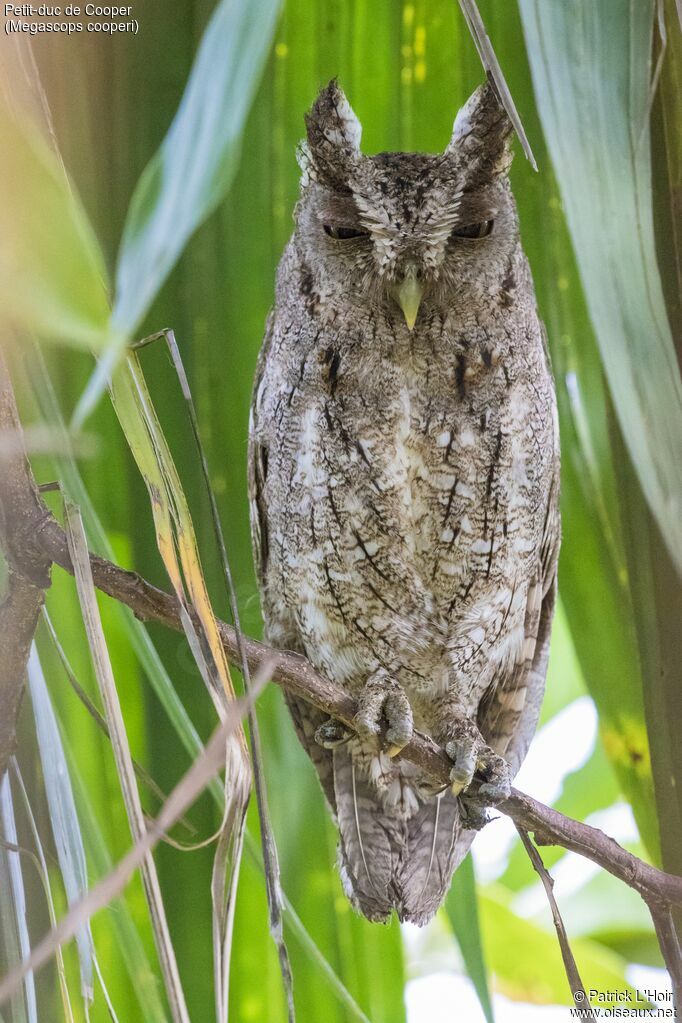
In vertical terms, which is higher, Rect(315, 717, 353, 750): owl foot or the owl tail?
Rect(315, 717, 353, 750): owl foot

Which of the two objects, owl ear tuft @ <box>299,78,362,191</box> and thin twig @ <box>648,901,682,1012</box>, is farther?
owl ear tuft @ <box>299,78,362,191</box>

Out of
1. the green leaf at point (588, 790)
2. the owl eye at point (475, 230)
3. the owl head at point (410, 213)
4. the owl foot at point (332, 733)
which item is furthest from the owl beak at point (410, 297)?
the green leaf at point (588, 790)

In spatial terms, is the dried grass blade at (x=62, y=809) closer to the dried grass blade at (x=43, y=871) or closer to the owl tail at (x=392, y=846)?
the dried grass blade at (x=43, y=871)

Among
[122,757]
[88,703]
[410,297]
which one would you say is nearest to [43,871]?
[88,703]

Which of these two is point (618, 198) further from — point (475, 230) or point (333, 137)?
point (333, 137)

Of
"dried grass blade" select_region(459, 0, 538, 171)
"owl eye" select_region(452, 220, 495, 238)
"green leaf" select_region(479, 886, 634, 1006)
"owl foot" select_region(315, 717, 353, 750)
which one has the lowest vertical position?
"green leaf" select_region(479, 886, 634, 1006)

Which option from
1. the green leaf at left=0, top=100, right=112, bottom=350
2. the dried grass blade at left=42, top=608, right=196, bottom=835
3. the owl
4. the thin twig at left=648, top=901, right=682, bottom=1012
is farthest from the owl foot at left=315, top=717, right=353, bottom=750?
the green leaf at left=0, top=100, right=112, bottom=350

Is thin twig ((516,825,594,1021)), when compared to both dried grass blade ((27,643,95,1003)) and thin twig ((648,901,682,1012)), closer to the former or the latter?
thin twig ((648,901,682,1012))
